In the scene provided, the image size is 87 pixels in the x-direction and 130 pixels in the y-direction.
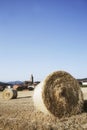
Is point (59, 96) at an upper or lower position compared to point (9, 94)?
lower

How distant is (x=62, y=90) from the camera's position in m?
12.2

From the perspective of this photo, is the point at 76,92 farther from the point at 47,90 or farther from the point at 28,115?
the point at 28,115

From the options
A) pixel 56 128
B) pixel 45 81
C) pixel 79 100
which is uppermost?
pixel 45 81

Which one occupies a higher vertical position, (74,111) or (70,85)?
(70,85)

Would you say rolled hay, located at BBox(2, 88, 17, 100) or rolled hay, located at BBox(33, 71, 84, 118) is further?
rolled hay, located at BBox(2, 88, 17, 100)

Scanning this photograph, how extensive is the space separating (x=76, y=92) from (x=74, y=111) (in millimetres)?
943

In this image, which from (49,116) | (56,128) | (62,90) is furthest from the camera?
(62,90)

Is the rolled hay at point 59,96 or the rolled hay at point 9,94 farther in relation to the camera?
the rolled hay at point 9,94

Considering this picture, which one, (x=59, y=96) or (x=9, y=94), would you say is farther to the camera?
Result: (x=9, y=94)

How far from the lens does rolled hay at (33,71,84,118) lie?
37.8 feet

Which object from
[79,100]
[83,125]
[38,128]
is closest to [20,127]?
[38,128]

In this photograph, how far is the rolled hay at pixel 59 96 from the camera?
11508mm

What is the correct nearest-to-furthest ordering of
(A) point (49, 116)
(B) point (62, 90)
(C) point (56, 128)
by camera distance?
(C) point (56, 128)
(A) point (49, 116)
(B) point (62, 90)

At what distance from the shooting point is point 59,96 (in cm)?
1197
